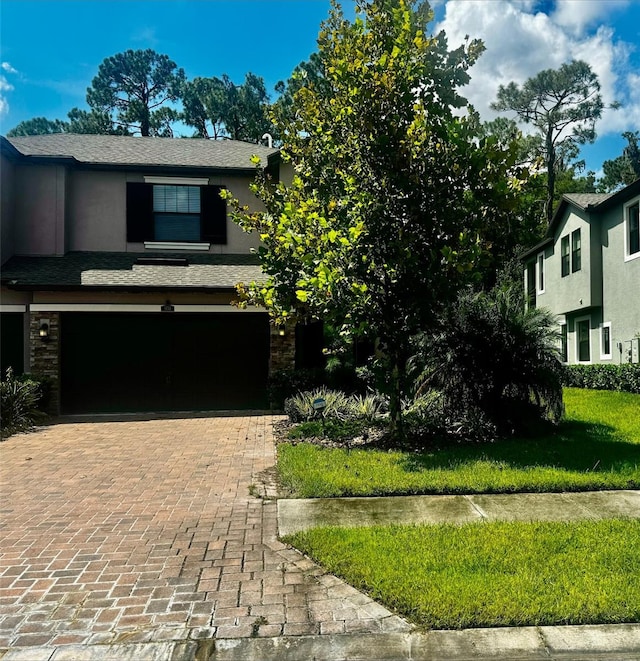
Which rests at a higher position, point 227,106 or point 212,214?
point 227,106

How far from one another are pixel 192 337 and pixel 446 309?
697 cm

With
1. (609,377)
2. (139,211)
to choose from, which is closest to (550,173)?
(609,377)

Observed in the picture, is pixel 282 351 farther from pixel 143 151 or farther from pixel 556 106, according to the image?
pixel 556 106

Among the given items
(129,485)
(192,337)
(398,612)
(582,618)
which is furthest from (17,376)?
(582,618)

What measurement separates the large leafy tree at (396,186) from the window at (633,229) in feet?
29.5

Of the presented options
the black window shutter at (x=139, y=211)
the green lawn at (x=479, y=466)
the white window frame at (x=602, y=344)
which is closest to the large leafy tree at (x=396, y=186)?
the green lawn at (x=479, y=466)

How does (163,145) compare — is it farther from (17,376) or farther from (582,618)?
(582,618)

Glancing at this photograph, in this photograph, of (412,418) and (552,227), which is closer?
(412,418)

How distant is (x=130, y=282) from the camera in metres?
12.6

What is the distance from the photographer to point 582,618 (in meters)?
3.40

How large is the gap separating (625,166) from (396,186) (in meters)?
41.4

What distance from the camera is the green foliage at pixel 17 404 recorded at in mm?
10523

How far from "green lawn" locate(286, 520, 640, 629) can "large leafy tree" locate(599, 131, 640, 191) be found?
43.1m

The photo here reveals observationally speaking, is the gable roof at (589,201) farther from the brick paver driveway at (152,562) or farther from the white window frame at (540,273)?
the brick paver driveway at (152,562)
